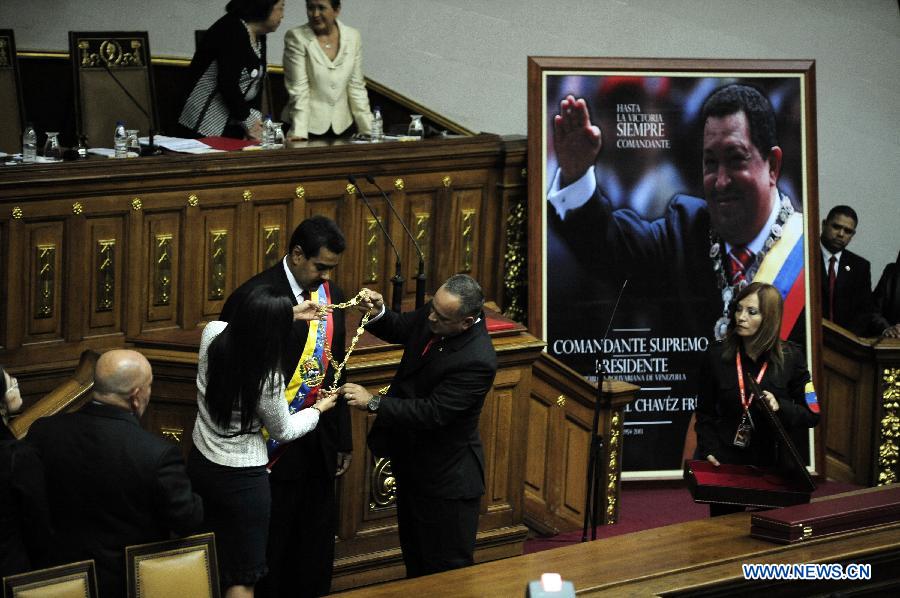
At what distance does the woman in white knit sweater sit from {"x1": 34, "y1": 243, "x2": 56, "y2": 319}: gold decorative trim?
164 cm

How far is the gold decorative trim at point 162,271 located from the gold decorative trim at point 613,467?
223 cm

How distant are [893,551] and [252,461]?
6.69ft

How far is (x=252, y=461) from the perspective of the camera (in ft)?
14.7

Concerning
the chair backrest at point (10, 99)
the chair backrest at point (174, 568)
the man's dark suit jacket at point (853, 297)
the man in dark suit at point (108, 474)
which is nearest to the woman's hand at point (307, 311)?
the man in dark suit at point (108, 474)

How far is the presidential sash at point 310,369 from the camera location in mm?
4910

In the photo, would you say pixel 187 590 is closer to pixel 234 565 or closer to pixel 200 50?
pixel 234 565

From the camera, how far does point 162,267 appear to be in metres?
6.20

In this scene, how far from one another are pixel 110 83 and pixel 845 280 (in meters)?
4.00

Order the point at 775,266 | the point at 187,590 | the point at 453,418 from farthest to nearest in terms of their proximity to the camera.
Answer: the point at 775,266 < the point at 453,418 < the point at 187,590

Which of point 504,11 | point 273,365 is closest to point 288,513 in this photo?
point 273,365

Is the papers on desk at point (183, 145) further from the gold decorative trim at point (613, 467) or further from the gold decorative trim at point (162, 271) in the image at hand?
the gold decorative trim at point (613, 467)

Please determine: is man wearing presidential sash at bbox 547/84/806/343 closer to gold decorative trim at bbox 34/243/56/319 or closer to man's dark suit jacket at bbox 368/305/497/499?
man's dark suit jacket at bbox 368/305/497/499

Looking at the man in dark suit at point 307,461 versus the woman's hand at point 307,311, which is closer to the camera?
the woman's hand at point 307,311

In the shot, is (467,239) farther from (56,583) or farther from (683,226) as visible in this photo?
(56,583)
